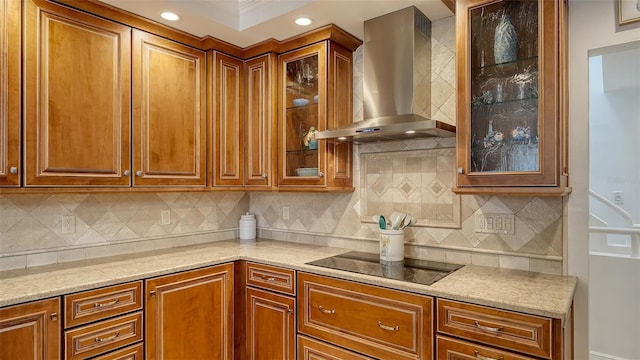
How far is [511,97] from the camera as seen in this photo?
1.77 m

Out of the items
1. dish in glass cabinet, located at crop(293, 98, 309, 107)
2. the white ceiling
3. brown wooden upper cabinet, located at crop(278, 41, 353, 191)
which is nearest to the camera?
the white ceiling

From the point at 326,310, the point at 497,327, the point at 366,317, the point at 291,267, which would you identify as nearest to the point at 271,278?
the point at 291,267

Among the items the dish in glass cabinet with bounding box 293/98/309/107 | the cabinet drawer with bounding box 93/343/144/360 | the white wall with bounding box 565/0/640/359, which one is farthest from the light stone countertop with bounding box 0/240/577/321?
the dish in glass cabinet with bounding box 293/98/309/107

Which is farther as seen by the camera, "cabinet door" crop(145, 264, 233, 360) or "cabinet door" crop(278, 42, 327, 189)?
"cabinet door" crop(278, 42, 327, 189)

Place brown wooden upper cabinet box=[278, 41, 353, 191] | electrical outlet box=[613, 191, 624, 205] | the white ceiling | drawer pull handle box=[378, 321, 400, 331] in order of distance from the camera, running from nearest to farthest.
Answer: drawer pull handle box=[378, 321, 400, 331]
the white ceiling
brown wooden upper cabinet box=[278, 41, 353, 191]
electrical outlet box=[613, 191, 624, 205]

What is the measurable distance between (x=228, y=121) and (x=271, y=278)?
123 cm

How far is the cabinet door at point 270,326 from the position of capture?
2.15 meters

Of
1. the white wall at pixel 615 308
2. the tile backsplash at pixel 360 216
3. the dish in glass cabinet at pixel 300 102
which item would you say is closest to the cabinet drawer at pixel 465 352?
the tile backsplash at pixel 360 216

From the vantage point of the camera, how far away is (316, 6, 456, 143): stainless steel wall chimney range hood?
212cm

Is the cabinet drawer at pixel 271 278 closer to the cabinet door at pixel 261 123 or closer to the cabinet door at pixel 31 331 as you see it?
the cabinet door at pixel 261 123

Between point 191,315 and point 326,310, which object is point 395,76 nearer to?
point 326,310

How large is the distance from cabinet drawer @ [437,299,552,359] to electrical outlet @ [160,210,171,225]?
203cm

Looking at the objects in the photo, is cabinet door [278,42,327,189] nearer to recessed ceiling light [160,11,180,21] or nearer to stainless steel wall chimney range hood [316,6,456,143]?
stainless steel wall chimney range hood [316,6,456,143]

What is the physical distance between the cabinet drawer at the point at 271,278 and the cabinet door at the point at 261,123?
65 cm
